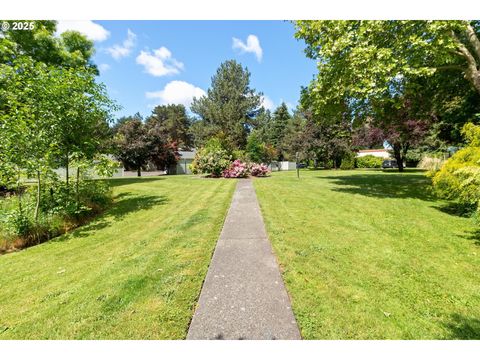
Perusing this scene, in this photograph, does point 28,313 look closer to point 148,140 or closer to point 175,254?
point 175,254

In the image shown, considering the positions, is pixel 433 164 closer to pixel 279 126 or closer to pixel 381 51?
pixel 381 51

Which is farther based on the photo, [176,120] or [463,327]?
[176,120]

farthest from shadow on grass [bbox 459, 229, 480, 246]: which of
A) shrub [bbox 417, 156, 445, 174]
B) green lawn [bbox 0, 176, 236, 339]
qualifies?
green lawn [bbox 0, 176, 236, 339]

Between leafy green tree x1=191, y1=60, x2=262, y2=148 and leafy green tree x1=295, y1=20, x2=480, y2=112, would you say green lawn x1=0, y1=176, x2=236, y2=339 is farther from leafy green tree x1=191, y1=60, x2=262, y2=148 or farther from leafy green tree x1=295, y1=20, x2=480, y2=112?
leafy green tree x1=191, y1=60, x2=262, y2=148

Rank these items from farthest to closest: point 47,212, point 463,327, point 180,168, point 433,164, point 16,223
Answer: point 180,168 < point 433,164 < point 47,212 < point 16,223 < point 463,327

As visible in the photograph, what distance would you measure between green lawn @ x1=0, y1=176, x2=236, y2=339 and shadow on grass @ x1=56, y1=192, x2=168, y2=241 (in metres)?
0.08

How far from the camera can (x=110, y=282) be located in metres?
3.23

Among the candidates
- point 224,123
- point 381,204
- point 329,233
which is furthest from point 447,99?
point 224,123

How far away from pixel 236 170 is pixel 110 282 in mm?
14344

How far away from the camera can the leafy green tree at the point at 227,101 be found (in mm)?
35750

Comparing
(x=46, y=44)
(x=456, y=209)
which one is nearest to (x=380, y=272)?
(x=456, y=209)

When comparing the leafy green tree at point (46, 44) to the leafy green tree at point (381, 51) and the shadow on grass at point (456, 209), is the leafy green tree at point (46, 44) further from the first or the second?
the shadow on grass at point (456, 209)

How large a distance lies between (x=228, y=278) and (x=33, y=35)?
16.0 metres

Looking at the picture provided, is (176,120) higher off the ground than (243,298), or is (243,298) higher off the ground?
(176,120)
